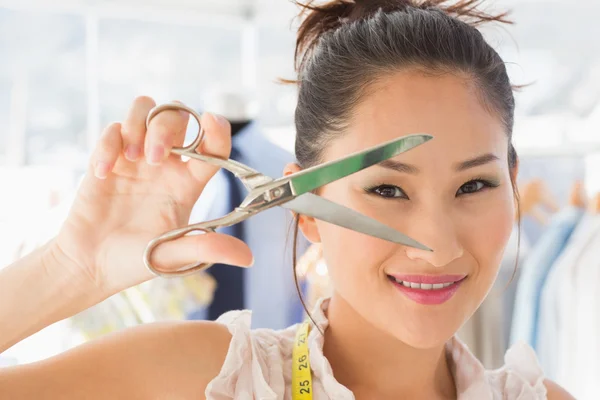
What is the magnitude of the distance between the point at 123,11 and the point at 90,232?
68.4 inches

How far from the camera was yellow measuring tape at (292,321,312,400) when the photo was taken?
888 mm

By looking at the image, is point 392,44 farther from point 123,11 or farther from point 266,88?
point 266,88

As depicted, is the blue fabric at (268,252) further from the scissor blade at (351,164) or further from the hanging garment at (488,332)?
the scissor blade at (351,164)

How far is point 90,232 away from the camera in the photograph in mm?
733

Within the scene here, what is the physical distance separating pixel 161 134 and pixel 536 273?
120 centimetres

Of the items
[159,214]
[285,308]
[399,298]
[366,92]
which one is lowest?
[285,308]

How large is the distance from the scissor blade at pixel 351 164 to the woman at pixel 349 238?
85 mm

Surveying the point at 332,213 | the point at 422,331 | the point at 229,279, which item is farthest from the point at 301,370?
the point at 229,279

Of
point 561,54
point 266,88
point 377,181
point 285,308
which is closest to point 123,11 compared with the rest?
point 266,88

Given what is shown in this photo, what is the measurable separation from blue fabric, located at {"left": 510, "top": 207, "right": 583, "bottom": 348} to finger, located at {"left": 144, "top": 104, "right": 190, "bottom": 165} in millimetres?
1170

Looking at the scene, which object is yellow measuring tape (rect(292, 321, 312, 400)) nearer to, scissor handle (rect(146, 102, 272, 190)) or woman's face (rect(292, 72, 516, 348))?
woman's face (rect(292, 72, 516, 348))

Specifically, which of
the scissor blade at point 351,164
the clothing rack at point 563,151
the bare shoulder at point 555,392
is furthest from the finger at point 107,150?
the clothing rack at point 563,151

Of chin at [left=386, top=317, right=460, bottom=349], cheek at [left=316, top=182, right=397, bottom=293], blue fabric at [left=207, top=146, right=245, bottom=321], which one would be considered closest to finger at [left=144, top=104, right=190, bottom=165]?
cheek at [left=316, top=182, right=397, bottom=293]

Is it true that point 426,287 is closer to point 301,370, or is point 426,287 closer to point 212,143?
point 301,370
